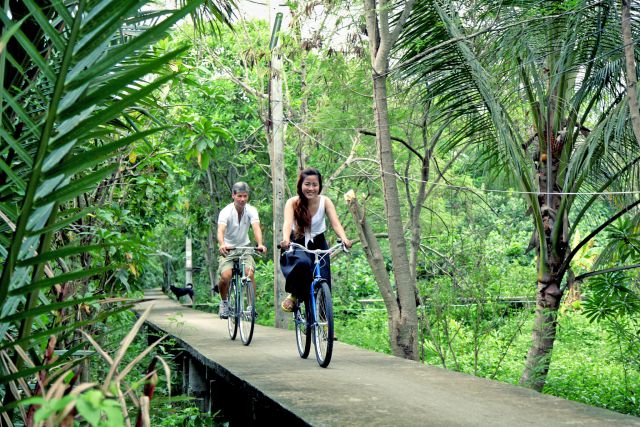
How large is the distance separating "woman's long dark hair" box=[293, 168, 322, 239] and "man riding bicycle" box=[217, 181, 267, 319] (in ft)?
5.46

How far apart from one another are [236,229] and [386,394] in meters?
4.40

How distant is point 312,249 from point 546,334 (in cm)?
381

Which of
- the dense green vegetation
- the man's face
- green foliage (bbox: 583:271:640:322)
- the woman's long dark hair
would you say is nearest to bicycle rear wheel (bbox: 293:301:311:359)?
the woman's long dark hair

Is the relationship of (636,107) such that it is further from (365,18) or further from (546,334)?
(365,18)

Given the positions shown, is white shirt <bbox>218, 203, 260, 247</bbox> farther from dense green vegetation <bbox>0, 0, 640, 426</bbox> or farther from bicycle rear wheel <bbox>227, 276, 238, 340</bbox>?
dense green vegetation <bbox>0, 0, 640, 426</bbox>

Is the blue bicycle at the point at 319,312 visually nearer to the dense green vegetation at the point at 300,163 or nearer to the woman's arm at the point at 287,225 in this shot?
the woman's arm at the point at 287,225

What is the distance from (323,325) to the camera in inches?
278

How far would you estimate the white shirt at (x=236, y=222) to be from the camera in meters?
9.52

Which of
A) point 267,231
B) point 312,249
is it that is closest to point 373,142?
point 267,231

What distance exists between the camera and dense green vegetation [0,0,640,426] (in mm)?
1518

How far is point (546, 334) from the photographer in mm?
9922

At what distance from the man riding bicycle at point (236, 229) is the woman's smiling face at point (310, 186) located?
189 cm

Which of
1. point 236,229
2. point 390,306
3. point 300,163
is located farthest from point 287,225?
point 300,163

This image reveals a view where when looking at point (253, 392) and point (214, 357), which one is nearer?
point (253, 392)
